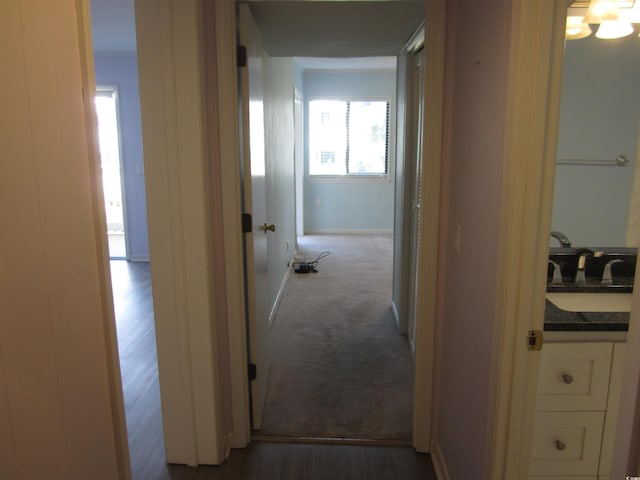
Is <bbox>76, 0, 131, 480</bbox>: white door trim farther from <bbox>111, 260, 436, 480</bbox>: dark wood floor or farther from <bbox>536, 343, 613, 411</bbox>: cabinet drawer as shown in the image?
<bbox>536, 343, 613, 411</bbox>: cabinet drawer

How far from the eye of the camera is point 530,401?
127 centimetres

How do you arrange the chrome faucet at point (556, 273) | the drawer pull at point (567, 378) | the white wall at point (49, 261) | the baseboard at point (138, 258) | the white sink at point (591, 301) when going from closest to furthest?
the white wall at point (49, 261) < the drawer pull at point (567, 378) < the white sink at point (591, 301) < the chrome faucet at point (556, 273) < the baseboard at point (138, 258)

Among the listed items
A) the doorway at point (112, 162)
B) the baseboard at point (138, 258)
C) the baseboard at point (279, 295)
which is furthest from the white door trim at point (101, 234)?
the baseboard at point (138, 258)

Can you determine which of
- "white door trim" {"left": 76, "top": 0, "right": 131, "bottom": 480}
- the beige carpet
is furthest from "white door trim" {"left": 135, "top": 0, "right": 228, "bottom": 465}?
"white door trim" {"left": 76, "top": 0, "right": 131, "bottom": 480}

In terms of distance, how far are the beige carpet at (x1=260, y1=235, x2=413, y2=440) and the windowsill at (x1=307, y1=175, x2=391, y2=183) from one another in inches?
103

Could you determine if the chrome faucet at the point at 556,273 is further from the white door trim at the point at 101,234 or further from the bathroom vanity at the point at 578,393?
the white door trim at the point at 101,234

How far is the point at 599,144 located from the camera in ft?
6.23

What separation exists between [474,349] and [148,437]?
1634mm

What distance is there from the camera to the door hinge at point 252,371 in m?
2.20

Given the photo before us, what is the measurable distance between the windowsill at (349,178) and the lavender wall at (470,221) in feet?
18.0

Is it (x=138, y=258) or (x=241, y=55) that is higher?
(x=241, y=55)

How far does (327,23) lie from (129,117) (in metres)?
3.66

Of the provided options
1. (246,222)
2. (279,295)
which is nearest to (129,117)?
(279,295)

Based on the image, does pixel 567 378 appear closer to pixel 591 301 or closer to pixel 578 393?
pixel 578 393
